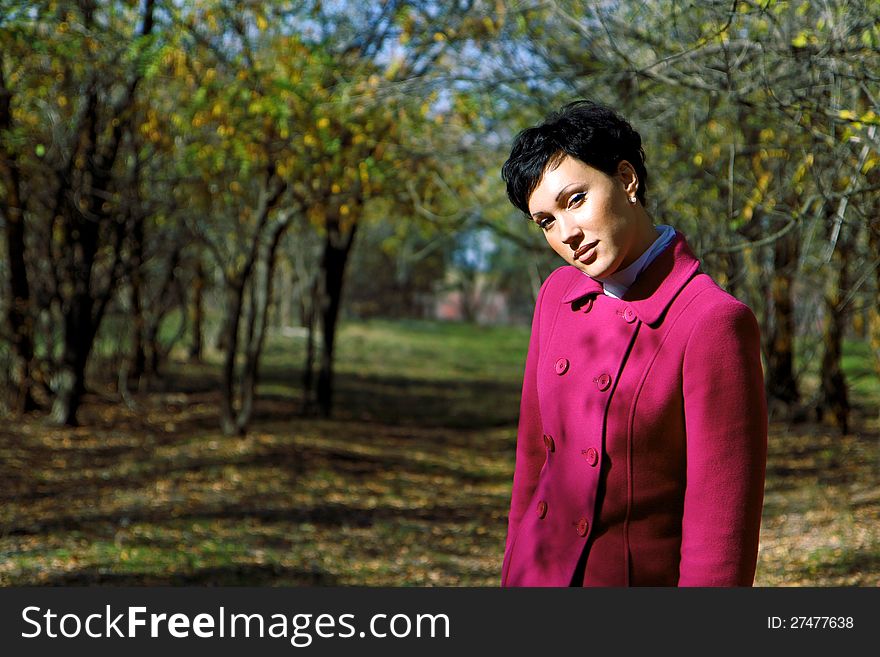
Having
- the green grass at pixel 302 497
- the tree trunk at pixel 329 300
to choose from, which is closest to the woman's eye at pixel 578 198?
the green grass at pixel 302 497

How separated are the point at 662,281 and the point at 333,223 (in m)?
13.9

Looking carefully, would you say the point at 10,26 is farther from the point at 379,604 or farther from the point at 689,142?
the point at 379,604

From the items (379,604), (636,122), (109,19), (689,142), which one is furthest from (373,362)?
(379,604)

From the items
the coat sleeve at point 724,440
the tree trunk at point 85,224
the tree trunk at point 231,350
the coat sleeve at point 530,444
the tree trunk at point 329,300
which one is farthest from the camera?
the tree trunk at point 329,300

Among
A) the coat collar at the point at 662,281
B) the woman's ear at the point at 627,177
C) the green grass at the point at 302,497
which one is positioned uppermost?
the woman's ear at the point at 627,177

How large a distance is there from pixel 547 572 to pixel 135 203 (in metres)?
11.8

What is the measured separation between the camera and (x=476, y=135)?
1105 cm

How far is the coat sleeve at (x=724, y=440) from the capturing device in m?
2.04

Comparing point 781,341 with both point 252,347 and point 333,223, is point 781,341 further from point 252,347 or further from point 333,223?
point 252,347

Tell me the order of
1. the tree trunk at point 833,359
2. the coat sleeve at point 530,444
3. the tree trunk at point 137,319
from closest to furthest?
the coat sleeve at point 530,444 < the tree trunk at point 833,359 < the tree trunk at point 137,319

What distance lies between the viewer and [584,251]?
2.22 metres

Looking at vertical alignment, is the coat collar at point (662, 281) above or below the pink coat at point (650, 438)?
above

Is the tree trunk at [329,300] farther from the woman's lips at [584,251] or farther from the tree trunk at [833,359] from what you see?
the woman's lips at [584,251]

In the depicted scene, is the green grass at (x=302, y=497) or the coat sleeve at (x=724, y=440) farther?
the green grass at (x=302, y=497)
